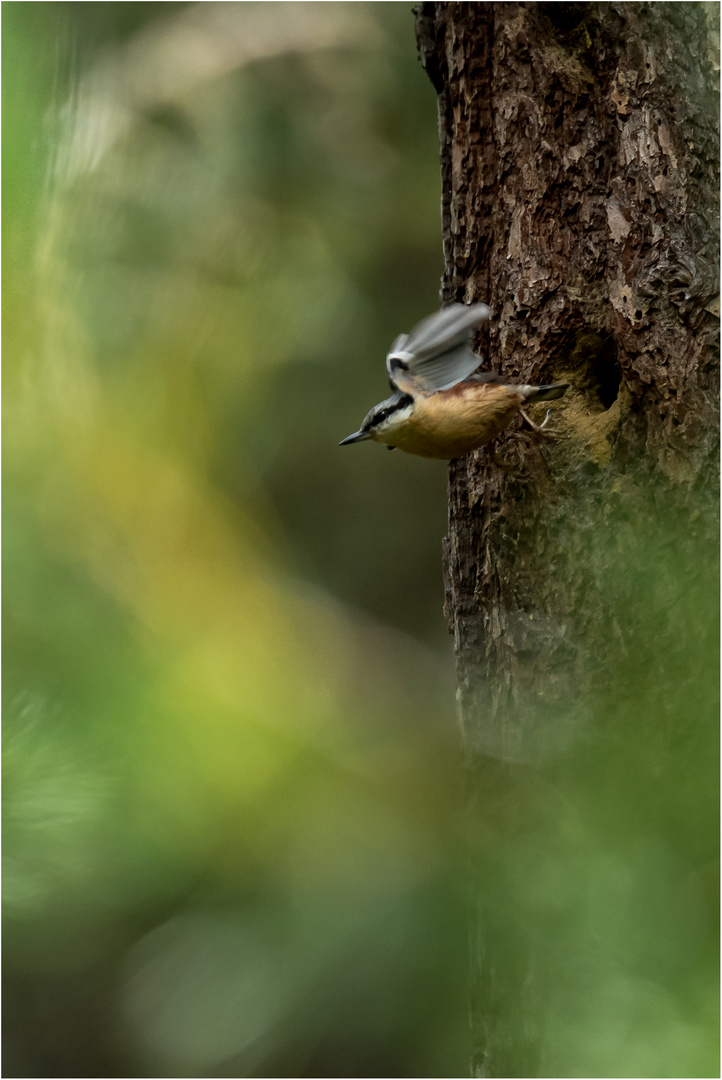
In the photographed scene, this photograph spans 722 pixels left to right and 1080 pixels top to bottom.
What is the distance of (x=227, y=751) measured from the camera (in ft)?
2.06

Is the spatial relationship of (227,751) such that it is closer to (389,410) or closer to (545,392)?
(389,410)

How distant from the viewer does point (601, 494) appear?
56.8 inches

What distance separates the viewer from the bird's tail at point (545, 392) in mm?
1491

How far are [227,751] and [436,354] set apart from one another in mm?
843

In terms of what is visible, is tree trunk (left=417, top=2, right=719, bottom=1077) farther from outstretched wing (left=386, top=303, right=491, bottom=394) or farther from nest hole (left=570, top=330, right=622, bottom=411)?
outstretched wing (left=386, top=303, right=491, bottom=394)

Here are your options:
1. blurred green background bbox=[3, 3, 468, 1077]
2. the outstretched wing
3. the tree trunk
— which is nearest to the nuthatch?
the outstretched wing

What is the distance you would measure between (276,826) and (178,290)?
4.01ft

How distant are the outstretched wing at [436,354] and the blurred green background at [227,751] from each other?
29cm

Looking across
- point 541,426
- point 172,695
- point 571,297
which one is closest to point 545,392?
point 541,426

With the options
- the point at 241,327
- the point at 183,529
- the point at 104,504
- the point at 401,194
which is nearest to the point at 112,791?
the point at 104,504

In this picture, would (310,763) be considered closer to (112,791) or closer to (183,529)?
(112,791)

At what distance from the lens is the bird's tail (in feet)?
4.89

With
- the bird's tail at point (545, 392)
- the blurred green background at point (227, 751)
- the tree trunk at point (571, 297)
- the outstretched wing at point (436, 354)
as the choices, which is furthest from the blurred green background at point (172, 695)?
the bird's tail at point (545, 392)

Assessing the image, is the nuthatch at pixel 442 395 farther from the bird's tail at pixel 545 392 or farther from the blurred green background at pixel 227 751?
the blurred green background at pixel 227 751
